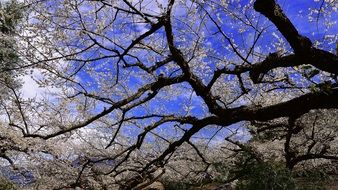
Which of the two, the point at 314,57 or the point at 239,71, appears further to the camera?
the point at 239,71

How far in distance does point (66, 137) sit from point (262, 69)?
8.79m

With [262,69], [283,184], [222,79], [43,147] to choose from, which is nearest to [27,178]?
[43,147]

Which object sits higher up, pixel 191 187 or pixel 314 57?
pixel 191 187

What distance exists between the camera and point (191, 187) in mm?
18438

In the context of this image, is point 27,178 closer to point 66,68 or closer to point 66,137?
point 66,137

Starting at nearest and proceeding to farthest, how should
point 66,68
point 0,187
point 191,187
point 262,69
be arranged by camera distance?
1. point 262,69
2. point 66,68
3. point 0,187
4. point 191,187

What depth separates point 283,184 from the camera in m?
10.7

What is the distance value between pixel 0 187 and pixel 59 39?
6611mm

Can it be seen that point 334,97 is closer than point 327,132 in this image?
Yes

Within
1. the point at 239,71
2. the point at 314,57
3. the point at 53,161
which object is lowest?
the point at 314,57

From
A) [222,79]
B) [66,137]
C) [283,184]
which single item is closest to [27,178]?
[66,137]

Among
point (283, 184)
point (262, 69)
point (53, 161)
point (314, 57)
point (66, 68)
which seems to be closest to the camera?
point (314, 57)

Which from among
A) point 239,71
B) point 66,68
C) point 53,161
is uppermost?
point 53,161

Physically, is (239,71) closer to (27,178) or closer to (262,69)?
(262,69)
